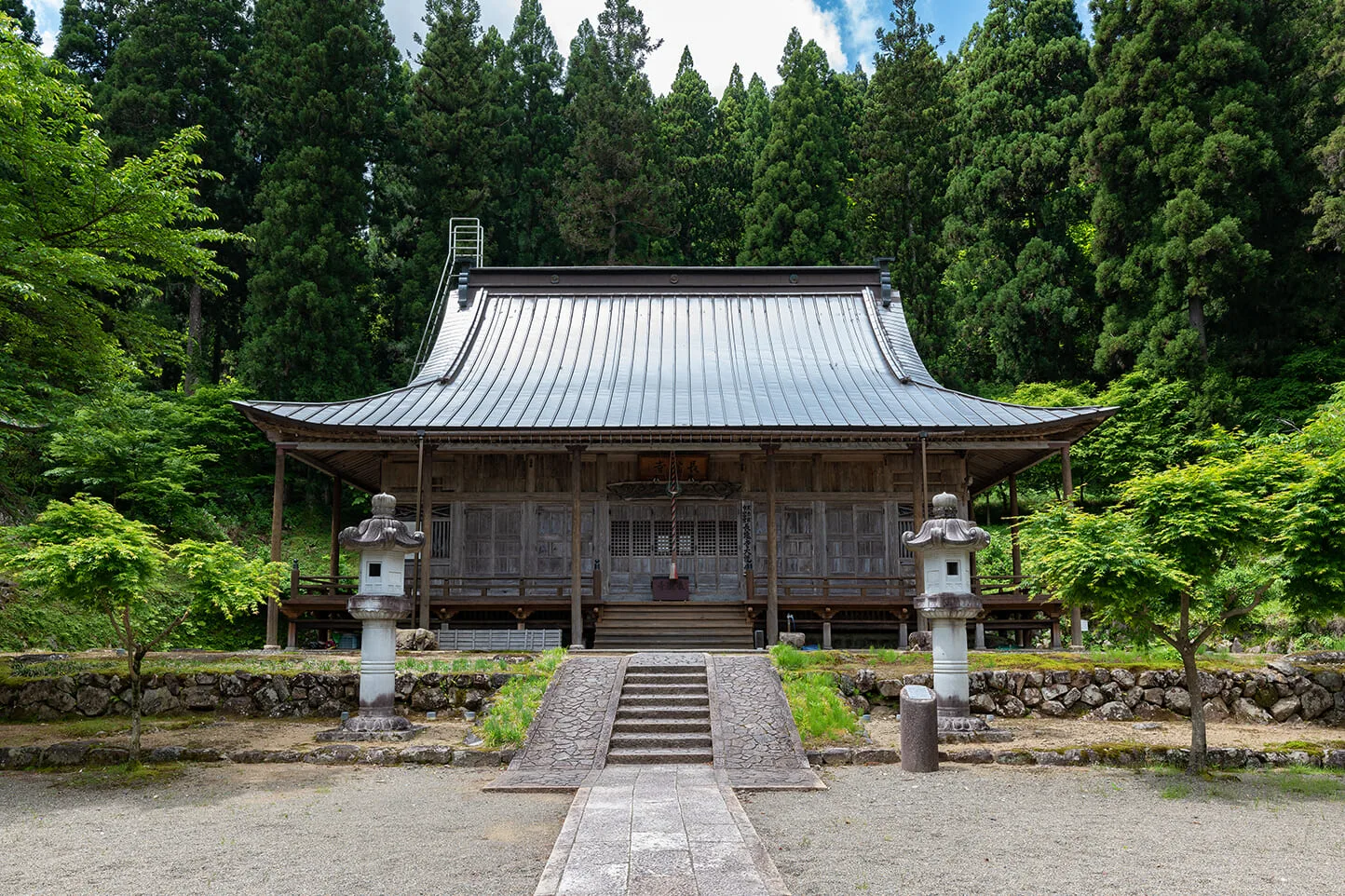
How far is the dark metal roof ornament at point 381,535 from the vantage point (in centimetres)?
1194

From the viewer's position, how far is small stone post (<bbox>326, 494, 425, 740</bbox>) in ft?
38.8

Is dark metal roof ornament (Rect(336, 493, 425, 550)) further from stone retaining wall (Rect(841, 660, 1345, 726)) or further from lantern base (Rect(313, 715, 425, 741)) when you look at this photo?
stone retaining wall (Rect(841, 660, 1345, 726))

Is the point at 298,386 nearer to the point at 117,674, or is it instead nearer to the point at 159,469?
the point at 159,469

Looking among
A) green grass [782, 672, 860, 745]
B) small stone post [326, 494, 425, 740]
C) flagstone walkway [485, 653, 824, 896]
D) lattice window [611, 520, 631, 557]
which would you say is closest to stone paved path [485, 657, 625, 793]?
flagstone walkway [485, 653, 824, 896]

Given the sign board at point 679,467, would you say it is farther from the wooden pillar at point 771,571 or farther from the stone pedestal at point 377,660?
the stone pedestal at point 377,660

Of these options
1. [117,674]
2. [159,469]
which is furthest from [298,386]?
[117,674]

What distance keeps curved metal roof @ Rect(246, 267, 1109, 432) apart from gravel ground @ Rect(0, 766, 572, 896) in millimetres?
8958

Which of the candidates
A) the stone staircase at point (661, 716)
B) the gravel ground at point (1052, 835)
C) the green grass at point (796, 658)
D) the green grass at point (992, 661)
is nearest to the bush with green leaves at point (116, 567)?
the stone staircase at point (661, 716)

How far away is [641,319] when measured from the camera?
2425 cm

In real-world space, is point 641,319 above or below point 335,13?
below

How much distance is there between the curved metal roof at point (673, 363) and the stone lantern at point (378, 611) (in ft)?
18.7

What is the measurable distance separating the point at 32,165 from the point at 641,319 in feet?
47.6

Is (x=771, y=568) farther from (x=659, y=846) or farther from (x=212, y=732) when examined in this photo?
(x=659, y=846)

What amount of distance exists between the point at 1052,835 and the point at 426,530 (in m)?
13.9
